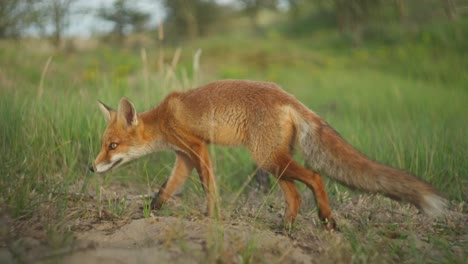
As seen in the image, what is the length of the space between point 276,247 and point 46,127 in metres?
3.41

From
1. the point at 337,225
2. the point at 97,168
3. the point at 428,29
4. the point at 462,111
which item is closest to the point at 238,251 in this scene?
the point at 337,225

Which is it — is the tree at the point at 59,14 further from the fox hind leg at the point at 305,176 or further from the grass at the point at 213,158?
the fox hind leg at the point at 305,176

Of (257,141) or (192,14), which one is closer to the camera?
(257,141)

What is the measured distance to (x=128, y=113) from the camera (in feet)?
14.5

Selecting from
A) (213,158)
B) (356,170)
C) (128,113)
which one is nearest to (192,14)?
(128,113)

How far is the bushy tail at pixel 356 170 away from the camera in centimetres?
318

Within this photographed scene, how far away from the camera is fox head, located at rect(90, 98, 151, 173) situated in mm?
4375

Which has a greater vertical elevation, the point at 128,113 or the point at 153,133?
the point at 128,113

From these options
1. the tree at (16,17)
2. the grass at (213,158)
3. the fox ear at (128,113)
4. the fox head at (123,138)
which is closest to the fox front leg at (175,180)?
the grass at (213,158)

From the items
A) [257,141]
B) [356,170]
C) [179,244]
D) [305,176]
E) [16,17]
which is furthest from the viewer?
[16,17]

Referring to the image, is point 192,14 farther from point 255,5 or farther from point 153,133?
point 153,133

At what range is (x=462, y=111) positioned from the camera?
7.64 m

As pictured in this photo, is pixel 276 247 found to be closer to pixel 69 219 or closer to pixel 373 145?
pixel 69 219

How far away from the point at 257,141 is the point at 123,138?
156 centimetres
